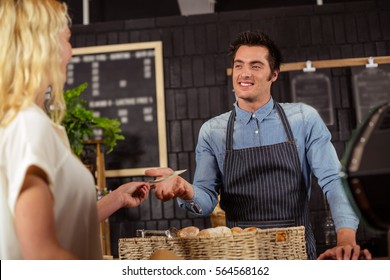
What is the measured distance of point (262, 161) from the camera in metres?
1.42

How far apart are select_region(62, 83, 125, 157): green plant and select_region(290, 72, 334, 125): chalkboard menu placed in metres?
0.54

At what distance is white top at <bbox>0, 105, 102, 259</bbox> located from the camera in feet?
3.10

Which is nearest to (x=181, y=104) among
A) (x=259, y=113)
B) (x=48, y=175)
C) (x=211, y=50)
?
(x=211, y=50)

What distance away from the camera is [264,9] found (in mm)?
1626

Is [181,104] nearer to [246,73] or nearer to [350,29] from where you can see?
[246,73]

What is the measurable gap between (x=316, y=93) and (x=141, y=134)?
1.75 feet

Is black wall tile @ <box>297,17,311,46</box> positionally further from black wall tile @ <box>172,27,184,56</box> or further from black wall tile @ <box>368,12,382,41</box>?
black wall tile @ <box>172,27,184,56</box>

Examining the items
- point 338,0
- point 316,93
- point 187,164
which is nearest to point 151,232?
point 187,164

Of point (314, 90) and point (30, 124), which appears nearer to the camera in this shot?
point (30, 124)

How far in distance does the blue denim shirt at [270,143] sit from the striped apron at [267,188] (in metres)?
0.02

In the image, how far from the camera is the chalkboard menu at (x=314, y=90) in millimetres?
1512

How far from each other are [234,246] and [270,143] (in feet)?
0.95

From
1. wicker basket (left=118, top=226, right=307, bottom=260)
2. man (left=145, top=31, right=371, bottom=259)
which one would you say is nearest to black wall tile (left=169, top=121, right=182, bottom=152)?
man (left=145, top=31, right=371, bottom=259)

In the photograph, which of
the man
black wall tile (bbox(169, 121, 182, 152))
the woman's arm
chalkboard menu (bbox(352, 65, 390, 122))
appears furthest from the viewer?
black wall tile (bbox(169, 121, 182, 152))
